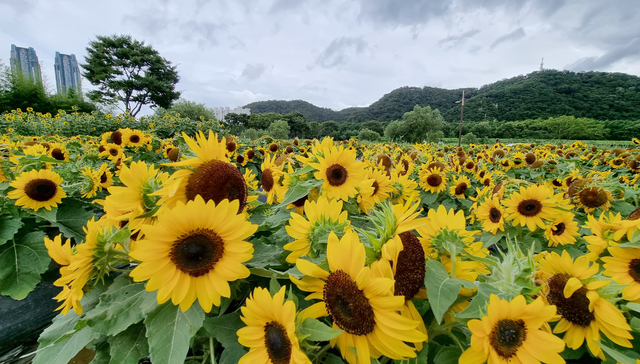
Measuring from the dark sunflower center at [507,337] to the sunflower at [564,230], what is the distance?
151cm

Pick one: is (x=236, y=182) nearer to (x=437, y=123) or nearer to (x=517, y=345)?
(x=517, y=345)

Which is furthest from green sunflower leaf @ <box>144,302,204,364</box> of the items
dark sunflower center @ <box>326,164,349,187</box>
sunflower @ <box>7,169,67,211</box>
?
sunflower @ <box>7,169,67,211</box>

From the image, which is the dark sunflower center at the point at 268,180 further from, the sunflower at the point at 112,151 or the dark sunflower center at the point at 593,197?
the sunflower at the point at 112,151

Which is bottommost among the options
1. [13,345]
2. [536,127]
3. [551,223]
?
[13,345]

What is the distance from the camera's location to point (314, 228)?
2.37 feet

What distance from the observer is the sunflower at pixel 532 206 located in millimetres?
1545

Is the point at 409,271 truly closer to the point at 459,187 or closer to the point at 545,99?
the point at 459,187

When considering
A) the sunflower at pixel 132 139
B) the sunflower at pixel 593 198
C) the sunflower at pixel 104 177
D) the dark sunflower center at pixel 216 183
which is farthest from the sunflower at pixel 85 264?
the sunflower at pixel 132 139

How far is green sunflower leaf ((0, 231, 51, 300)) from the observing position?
69.7 inches

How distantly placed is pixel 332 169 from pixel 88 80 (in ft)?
115

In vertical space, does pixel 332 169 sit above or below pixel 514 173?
above

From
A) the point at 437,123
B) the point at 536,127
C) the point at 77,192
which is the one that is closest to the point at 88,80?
the point at 77,192

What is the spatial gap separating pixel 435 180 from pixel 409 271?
2806 mm

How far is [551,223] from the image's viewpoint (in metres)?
1.64
